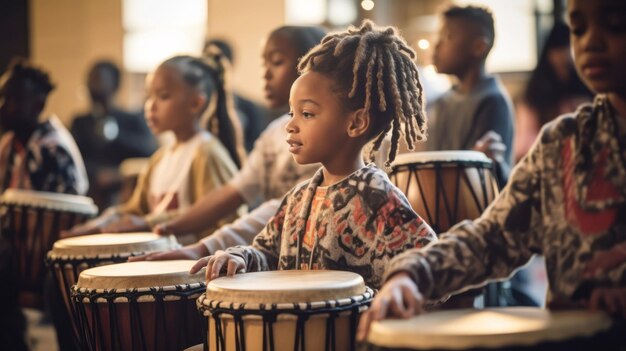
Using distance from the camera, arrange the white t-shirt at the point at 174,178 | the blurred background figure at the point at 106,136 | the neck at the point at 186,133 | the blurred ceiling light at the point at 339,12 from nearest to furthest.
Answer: the white t-shirt at the point at 174,178 < the neck at the point at 186,133 < the blurred background figure at the point at 106,136 < the blurred ceiling light at the point at 339,12

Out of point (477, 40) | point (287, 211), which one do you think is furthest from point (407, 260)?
point (477, 40)

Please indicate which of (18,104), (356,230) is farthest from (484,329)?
(18,104)

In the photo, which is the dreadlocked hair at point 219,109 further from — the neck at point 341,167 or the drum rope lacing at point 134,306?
the neck at point 341,167

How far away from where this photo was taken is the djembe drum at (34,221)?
4.17 metres

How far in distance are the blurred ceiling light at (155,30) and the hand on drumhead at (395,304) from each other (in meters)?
8.95

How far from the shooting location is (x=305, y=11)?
9836 millimetres

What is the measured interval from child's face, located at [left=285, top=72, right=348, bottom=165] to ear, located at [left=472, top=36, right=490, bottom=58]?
1.60m

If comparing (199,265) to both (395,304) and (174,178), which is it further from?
(174,178)

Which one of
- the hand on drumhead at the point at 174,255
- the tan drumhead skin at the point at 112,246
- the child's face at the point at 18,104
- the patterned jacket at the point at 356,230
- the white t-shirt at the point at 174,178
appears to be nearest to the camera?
the patterned jacket at the point at 356,230

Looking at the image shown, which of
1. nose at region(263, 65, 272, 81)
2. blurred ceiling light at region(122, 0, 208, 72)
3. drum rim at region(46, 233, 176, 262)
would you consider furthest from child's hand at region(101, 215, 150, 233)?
blurred ceiling light at region(122, 0, 208, 72)

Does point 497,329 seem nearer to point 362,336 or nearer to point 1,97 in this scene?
point 362,336

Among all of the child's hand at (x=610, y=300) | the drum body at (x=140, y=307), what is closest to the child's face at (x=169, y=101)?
the drum body at (x=140, y=307)

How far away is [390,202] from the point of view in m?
2.29

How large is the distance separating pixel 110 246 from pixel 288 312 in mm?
1279
